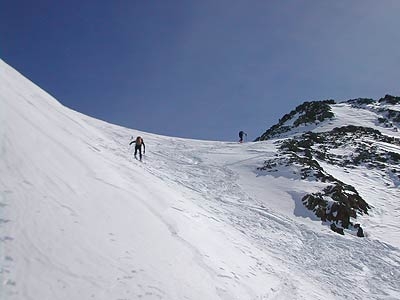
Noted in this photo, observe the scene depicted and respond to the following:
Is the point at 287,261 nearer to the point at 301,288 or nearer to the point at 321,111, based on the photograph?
the point at 301,288

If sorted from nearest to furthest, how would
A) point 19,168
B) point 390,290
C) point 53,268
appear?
point 53,268 → point 19,168 → point 390,290

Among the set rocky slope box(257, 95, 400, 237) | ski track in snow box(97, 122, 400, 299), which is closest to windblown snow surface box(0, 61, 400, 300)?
ski track in snow box(97, 122, 400, 299)

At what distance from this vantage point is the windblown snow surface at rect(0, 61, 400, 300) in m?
6.68

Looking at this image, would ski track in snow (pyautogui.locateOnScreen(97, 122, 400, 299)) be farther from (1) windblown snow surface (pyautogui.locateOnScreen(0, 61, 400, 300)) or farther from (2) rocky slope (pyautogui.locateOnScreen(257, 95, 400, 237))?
(2) rocky slope (pyautogui.locateOnScreen(257, 95, 400, 237))

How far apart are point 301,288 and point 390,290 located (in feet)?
9.98

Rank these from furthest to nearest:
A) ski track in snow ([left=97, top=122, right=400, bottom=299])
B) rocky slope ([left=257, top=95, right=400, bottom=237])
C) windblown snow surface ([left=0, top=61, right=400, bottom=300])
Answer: rocky slope ([left=257, top=95, right=400, bottom=237]) → ski track in snow ([left=97, top=122, right=400, bottom=299]) → windblown snow surface ([left=0, top=61, right=400, bottom=300])

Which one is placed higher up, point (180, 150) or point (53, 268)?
point (180, 150)

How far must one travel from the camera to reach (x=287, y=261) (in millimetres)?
12164

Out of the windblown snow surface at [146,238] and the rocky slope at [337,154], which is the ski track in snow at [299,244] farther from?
the rocky slope at [337,154]

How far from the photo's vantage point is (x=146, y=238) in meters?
8.90

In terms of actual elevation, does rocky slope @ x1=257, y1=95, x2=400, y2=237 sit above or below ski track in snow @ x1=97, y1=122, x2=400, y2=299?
above

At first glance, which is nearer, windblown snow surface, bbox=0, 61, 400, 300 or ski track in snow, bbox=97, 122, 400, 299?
windblown snow surface, bbox=0, 61, 400, 300

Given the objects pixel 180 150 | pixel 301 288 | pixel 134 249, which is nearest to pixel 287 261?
pixel 301 288

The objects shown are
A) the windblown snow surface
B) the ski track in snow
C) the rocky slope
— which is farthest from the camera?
the rocky slope
